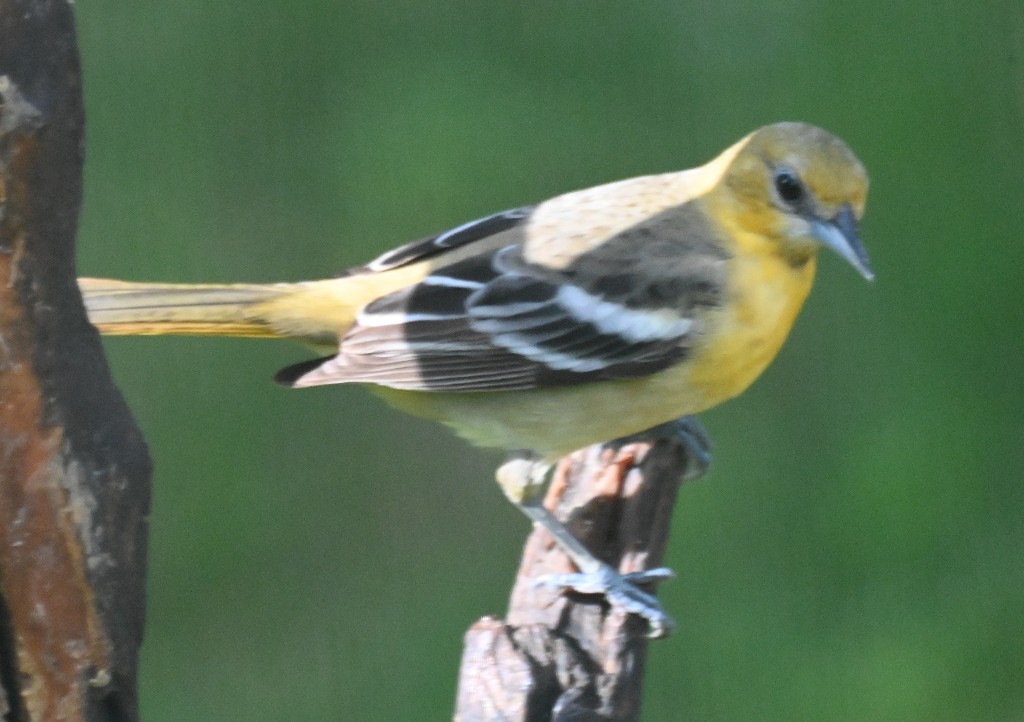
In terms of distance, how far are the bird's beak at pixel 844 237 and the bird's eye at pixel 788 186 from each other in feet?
0.20

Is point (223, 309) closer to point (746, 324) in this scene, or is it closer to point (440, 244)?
point (440, 244)

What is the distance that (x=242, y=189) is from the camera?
4.70 metres

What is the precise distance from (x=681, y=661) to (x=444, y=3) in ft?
7.80

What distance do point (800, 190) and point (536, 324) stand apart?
0.56 metres

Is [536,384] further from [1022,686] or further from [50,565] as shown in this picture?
[1022,686]

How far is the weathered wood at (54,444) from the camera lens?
5.48ft

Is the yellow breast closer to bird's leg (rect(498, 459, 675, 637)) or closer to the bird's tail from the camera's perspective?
bird's leg (rect(498, 459, 675, 637))

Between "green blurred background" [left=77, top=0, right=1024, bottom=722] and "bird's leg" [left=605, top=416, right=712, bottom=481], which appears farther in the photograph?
"green blurred background" [left=77, top=0, right=1024, bottom=722]

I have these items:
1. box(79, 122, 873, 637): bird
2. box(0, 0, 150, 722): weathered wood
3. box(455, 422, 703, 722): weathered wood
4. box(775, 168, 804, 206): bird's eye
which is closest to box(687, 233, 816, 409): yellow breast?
box(79, 122, 873, 637): bird

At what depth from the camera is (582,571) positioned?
8.91 feet

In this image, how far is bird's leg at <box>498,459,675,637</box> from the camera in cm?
265

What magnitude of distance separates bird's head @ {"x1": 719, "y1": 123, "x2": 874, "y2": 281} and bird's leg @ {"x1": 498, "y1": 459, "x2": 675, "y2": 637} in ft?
2.11

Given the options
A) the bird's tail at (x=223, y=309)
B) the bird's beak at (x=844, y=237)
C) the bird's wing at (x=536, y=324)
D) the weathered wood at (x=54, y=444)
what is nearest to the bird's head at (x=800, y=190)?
the bird's beak at (x=844, y=237)

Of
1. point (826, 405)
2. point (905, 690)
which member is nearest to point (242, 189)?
point (826, 405)
